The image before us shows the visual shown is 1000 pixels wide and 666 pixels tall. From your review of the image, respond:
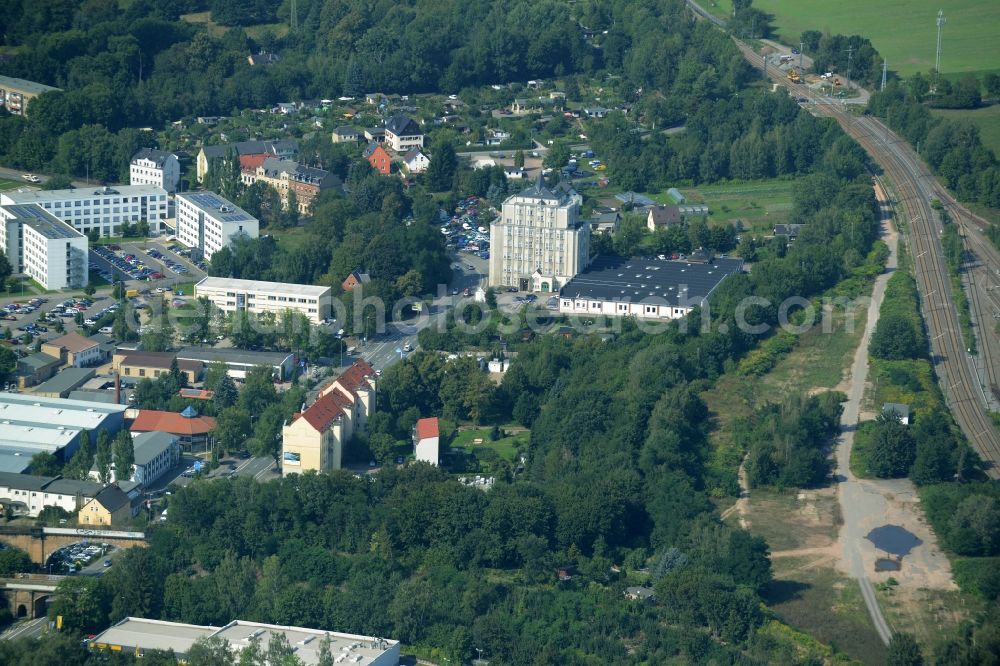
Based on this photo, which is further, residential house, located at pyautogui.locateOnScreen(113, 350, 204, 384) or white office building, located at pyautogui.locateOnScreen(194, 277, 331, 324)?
white office building, located at pyautogui.locateOnScreen(194, 277, 331, 324)

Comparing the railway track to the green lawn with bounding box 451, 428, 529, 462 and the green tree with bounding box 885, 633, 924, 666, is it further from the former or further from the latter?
the green lawn with bounding box 451, 428, 529, 462

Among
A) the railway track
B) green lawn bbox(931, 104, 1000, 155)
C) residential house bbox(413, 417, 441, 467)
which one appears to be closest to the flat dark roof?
the railway track

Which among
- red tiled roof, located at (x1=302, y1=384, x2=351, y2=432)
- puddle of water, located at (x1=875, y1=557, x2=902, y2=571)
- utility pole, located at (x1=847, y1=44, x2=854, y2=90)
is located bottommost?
puddle of water, located at (x1=875, y1=557, x2=902, y2=571)

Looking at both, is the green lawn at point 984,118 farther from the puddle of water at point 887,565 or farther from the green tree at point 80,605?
the green tree at point 80,605

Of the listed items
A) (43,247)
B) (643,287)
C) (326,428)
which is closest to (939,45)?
(643,287)

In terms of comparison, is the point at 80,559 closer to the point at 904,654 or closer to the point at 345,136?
the point at 904,654

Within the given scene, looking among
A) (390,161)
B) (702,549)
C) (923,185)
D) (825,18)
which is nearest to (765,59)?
(825,18)

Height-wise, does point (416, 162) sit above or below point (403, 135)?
below
